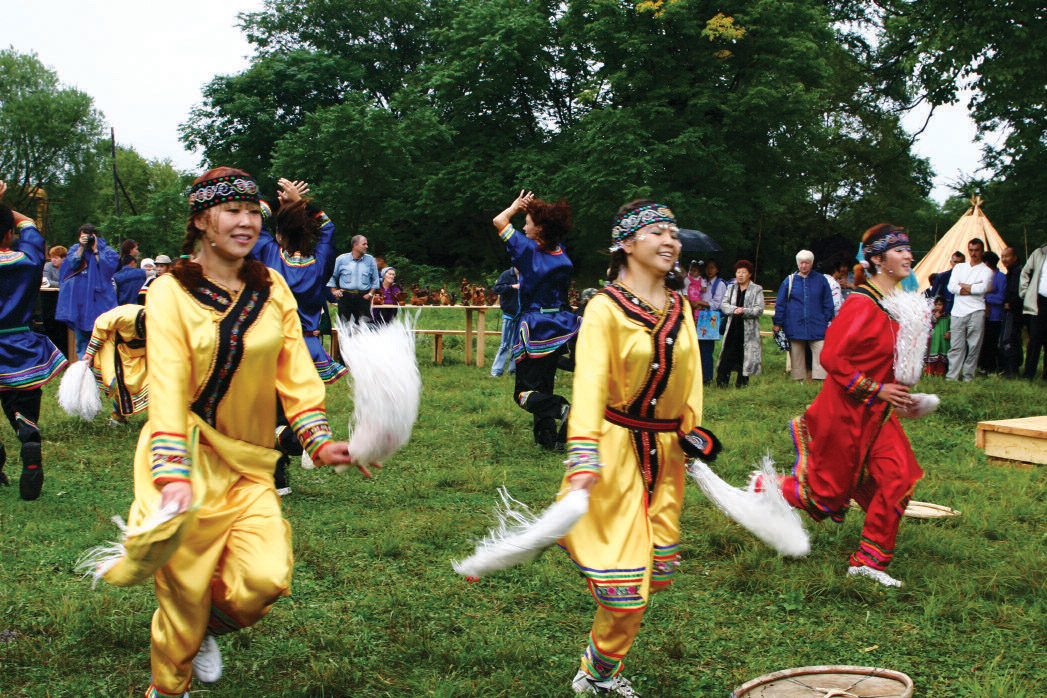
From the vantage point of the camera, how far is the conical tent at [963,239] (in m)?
18.5

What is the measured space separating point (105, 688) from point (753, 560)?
344cm

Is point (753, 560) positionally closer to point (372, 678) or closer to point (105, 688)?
point (372, 678)

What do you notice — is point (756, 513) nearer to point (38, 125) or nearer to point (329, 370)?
point (329, 370)

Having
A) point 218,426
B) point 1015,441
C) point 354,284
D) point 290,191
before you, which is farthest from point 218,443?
point 354,284

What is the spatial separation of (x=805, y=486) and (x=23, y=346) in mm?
5493

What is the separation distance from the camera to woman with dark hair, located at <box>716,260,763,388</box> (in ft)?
41.2

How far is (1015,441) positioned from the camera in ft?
25.6

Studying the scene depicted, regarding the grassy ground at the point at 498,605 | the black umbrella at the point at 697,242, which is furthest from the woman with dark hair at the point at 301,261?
the black umbrella at the point at 697,242

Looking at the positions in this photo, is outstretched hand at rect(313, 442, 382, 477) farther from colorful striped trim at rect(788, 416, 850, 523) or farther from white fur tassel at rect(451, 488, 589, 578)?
colorful striped trim at rect(788, 416, 850, 523)

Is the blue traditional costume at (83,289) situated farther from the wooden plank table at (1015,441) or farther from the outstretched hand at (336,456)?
the wooden plank table at (1015,441)

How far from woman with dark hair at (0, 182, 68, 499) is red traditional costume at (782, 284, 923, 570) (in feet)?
17.5

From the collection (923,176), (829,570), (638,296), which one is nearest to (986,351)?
(829,570)

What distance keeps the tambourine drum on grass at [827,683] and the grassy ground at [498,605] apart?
1.04 ft

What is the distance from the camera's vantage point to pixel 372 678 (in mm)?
3814
